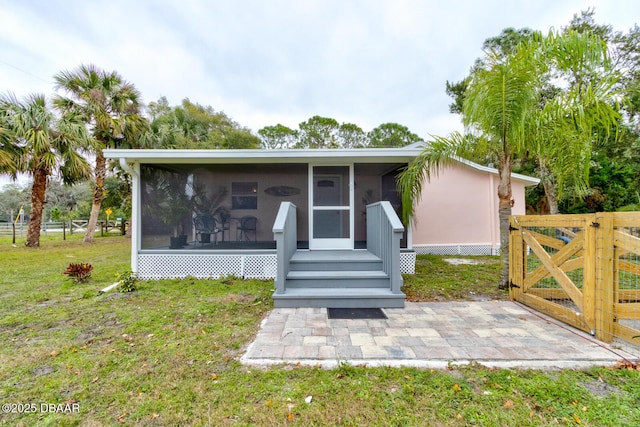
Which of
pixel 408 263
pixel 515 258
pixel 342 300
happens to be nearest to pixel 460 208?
pixel 408 263

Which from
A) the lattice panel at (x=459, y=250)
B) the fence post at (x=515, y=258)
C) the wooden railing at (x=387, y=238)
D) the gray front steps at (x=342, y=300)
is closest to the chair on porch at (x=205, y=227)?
the gray front steps at (x=342, y=300)

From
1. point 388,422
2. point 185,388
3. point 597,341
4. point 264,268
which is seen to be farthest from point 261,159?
point 597,341

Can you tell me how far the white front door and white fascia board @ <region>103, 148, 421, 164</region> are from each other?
0.43 metres

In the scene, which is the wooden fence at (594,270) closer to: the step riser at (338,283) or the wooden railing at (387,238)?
the wooden railing at (387,238)

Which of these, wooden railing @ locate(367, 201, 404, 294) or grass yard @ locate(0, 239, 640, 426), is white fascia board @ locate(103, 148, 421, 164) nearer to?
wooden railing @ locate(367, 201, 404, 294)

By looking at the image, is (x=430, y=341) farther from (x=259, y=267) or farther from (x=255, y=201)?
(x=255, y=201)

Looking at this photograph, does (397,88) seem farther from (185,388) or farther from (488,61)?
(185,388)

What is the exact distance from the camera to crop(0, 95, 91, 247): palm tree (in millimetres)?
8289

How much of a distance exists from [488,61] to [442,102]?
12.9 metres

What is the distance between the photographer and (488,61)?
3.94 meters

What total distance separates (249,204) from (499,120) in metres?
4.52

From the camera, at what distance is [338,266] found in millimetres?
4320

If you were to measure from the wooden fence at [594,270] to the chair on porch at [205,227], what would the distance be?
5319 mm

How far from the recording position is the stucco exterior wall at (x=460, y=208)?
8273 mm
